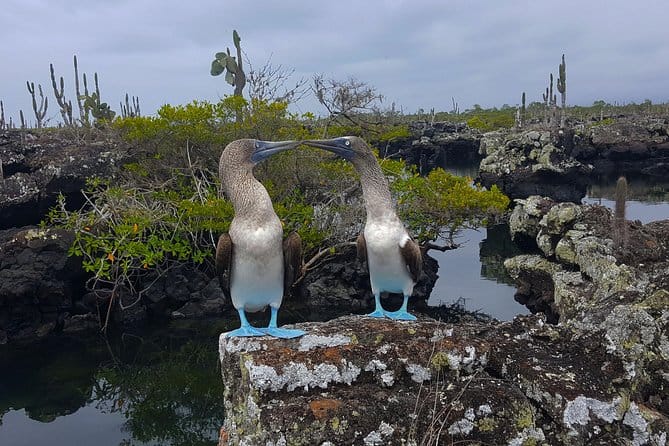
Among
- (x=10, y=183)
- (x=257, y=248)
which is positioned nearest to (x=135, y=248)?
(x=10, y=183)

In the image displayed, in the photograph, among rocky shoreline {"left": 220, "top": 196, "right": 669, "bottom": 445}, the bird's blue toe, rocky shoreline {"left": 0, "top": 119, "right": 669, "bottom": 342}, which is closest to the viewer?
rocky shoreline {"left": 220, "top": 196, "right": 669, "bottom": 445}

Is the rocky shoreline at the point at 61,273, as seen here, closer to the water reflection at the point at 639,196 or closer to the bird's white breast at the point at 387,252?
the bird's white breast at the point at 387,252

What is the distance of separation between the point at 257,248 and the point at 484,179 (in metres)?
26.3

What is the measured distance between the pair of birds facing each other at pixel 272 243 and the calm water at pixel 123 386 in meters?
5.10

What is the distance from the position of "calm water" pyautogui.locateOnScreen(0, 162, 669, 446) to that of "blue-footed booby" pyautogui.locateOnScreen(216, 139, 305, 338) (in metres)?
5.12

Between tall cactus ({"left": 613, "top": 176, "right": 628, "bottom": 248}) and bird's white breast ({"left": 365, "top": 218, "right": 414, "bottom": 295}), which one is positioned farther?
tall cactus ({"left": 613, "top": 176, "right": 628, "bottom": 248})

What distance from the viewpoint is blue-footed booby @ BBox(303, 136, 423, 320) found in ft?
14.5

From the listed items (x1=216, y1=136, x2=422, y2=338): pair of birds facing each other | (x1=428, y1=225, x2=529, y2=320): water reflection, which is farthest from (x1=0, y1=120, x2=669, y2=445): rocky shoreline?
(x1=428, y1=225, x2=529, y2=320): water reflection

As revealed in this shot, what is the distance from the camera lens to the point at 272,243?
3.97m

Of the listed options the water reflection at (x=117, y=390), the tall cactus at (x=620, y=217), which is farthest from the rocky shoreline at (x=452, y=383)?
the water reflection at (x=117, y=390)

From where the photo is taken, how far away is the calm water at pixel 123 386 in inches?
353

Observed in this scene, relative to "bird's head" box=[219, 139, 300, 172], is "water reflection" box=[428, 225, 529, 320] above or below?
below

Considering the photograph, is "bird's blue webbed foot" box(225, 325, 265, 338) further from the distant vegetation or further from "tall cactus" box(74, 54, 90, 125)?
"tall cactus" box(74, 54, 90, 125)

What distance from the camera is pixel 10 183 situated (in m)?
14.6
